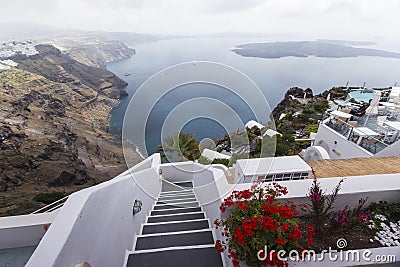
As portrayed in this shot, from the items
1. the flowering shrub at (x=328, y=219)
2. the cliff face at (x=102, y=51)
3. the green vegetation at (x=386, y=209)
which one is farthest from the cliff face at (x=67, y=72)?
the green vegetation at (x=386, y=209)

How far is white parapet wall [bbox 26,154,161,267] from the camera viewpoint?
1.39m

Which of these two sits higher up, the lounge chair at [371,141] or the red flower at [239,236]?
the red flower at [239,236]

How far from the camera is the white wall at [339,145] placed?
6.07 meters

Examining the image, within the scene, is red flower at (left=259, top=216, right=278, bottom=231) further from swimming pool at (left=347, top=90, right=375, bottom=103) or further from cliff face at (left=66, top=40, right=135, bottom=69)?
cliff face at (left=66, top=40, right=135, bottom=69)

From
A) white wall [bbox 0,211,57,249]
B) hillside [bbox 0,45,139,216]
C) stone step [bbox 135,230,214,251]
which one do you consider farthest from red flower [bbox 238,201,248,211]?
hillside [bbox 0,45,139,216]

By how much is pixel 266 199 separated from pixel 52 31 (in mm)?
216764

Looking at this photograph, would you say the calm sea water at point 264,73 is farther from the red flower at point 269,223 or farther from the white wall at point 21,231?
the red flower at point 269,223

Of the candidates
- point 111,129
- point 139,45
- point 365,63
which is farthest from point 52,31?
point 365,63

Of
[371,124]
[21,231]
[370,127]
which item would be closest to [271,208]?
[21,231]

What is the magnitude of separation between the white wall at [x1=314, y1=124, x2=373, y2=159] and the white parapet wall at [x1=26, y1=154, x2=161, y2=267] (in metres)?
5.71

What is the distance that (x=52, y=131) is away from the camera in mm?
39188

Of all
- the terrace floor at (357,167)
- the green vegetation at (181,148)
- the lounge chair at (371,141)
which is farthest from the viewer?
the green vegetation at (181,148)

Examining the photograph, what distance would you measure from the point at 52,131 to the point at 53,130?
1.57 feet

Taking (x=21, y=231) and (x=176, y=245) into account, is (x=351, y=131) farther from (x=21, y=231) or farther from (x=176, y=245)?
(x=21, y=231)
